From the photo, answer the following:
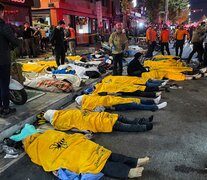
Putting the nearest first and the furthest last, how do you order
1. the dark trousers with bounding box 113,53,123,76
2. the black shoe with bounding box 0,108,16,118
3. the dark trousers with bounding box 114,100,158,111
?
the black shoe with bounding box 0,108,16,118
the dark trousers with bounding box 114,100,158,111
the dark trousers with bounding box 113,53,123,76

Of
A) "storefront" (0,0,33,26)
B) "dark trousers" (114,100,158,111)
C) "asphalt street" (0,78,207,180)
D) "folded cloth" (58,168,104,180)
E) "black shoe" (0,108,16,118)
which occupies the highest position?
"storefront" (0,0,33,26)

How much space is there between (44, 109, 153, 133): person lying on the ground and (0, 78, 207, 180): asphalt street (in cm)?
11

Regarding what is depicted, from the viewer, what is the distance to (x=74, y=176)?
3.02 metres

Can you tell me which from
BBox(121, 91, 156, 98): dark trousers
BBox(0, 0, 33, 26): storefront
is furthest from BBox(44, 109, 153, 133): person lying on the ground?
BBox(0, 0, 33, 26): storefront

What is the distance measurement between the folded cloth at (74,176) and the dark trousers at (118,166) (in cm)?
10

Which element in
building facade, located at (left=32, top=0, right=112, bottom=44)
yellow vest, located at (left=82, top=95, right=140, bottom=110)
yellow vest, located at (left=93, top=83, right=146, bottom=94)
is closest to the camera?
yellow vest, located at (left=82, top=95, right=140, bottom=110)

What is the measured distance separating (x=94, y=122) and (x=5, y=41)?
216 cm

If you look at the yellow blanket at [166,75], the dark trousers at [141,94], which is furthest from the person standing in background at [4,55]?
the yellow blanket at [166,75]

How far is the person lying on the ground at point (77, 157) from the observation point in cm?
310

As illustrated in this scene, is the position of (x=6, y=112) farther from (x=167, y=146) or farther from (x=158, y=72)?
(x=158, y=72)

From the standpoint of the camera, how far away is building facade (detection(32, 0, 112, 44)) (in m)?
20.4

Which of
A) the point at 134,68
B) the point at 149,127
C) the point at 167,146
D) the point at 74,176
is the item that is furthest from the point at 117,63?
the point at 74,176

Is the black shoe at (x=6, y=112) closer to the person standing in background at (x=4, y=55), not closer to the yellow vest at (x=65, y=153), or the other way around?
the person standing in background at (x=4, y=55)

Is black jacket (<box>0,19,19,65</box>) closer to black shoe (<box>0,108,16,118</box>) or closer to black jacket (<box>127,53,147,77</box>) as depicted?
black shoe (<box>0,108,16,118</box>)
